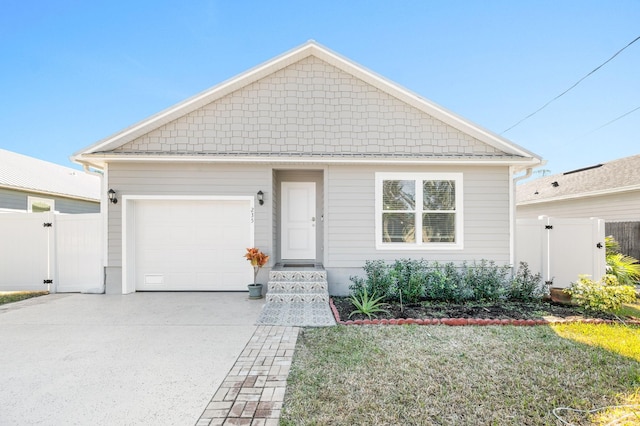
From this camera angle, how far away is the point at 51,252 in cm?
739

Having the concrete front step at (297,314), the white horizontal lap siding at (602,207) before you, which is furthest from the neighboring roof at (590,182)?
the concrete front step at (297,314)

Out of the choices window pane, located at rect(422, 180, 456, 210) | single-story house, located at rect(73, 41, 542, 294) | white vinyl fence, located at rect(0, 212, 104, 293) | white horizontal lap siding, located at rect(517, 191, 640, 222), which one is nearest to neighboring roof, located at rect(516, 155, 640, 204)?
white horizontal lap siding, located at rect(517, 191, 640, 222)

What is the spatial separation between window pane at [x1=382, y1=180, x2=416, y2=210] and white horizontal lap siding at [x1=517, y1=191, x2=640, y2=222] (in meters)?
9.13

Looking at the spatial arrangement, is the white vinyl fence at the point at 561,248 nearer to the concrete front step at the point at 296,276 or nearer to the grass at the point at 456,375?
the grass at the point at 456,375

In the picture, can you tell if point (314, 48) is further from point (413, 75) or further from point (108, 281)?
point (413, 75)

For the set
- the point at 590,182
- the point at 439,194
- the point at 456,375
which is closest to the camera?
the point at 456,375

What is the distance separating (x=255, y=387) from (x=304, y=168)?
16.6 feet

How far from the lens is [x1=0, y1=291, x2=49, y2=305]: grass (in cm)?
661

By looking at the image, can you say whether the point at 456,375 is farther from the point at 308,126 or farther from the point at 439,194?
the point at 308,126

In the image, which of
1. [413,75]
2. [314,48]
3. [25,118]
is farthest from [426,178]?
[25,118]

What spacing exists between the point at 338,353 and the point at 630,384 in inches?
122

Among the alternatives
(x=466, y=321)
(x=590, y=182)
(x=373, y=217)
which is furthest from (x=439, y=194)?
(x=590, y=182)

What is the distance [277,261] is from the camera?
25.4 feet

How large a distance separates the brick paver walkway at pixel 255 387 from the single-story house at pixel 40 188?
40.6 feet
